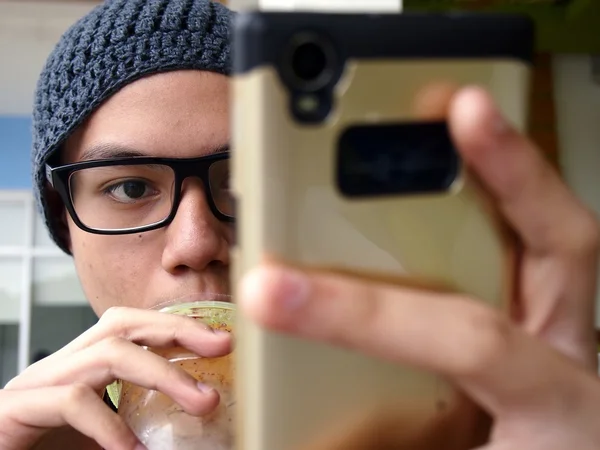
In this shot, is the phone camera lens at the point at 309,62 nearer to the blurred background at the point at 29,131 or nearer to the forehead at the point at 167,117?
the blurred background at the point at 29,131

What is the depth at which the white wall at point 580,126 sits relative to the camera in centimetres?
153

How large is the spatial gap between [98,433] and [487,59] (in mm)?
312

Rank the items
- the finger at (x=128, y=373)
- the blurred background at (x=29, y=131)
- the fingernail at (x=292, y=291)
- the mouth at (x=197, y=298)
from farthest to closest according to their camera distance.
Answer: the blurred background at (x=29, y=131)
the mouth at (x=197, y=298)
the finger at (x=128, y=373)
the fingernail at (x=292, y=291)

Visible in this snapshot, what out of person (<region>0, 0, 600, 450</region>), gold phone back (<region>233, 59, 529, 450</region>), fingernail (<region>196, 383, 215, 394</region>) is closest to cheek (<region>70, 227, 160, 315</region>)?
person (<region>0, 0, 600, 450</region>)

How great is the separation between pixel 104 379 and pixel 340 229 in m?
0.25

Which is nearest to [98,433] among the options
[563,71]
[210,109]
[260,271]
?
[260,271]

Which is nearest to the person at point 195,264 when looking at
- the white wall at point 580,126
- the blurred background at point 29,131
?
the blurred background at point 29,131

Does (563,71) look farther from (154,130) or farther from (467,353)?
(467,353)

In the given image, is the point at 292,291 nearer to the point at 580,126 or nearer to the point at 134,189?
the point at 134,189

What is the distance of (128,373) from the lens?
0.37 meters

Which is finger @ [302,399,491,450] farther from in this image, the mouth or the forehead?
the forehead

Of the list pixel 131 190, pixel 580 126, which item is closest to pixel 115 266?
pixel 131 190

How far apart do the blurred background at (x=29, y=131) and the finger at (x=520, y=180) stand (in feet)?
0.33

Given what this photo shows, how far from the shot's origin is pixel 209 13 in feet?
2.21
